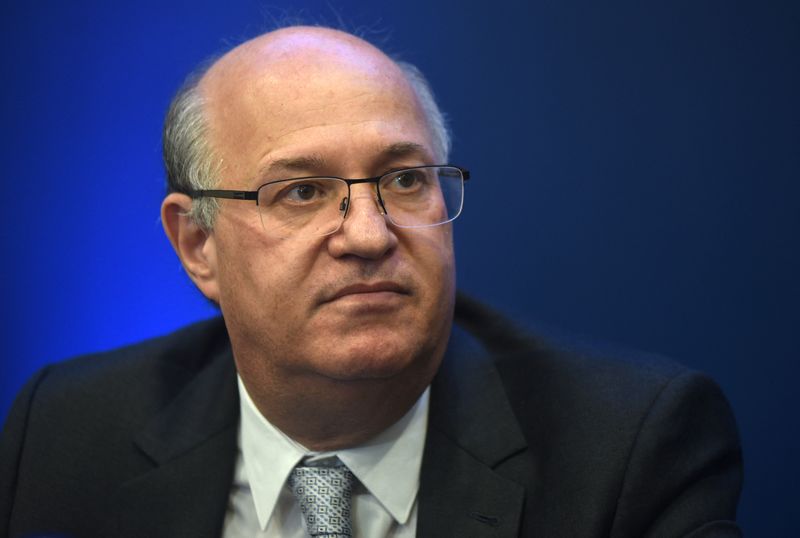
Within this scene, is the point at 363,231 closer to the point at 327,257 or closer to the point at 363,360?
the point at 327,257

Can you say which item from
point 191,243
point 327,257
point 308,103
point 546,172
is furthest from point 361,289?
point 546,172

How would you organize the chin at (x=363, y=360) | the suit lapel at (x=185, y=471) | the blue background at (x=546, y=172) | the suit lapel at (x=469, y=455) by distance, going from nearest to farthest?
the chin at (x=363, y=360)
the suit lapel at (x=469, y=455)
the suit lapel at (x=185, y=471)
the blue background at (x=546, y=172)

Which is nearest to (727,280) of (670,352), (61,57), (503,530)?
(670,352)

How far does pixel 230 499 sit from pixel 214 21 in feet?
4.75

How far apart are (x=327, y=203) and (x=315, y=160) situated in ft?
0.31

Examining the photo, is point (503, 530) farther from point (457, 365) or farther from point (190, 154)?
point (190, 154)

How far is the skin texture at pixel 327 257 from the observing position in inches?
69.4

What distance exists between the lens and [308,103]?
1.85 metres

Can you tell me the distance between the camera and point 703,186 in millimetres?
2416

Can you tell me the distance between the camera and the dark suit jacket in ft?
5.96

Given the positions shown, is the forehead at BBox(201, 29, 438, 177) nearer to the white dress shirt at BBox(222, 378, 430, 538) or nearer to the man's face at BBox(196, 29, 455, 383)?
the man's face at BBox(196, 29, 455, 383)

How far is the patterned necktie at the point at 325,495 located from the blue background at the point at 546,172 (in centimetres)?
67

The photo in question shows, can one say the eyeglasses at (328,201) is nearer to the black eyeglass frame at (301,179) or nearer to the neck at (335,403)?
the black eyeglass frame at (301,179)

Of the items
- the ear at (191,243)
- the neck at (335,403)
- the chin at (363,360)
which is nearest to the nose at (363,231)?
the chin at (363,360)
